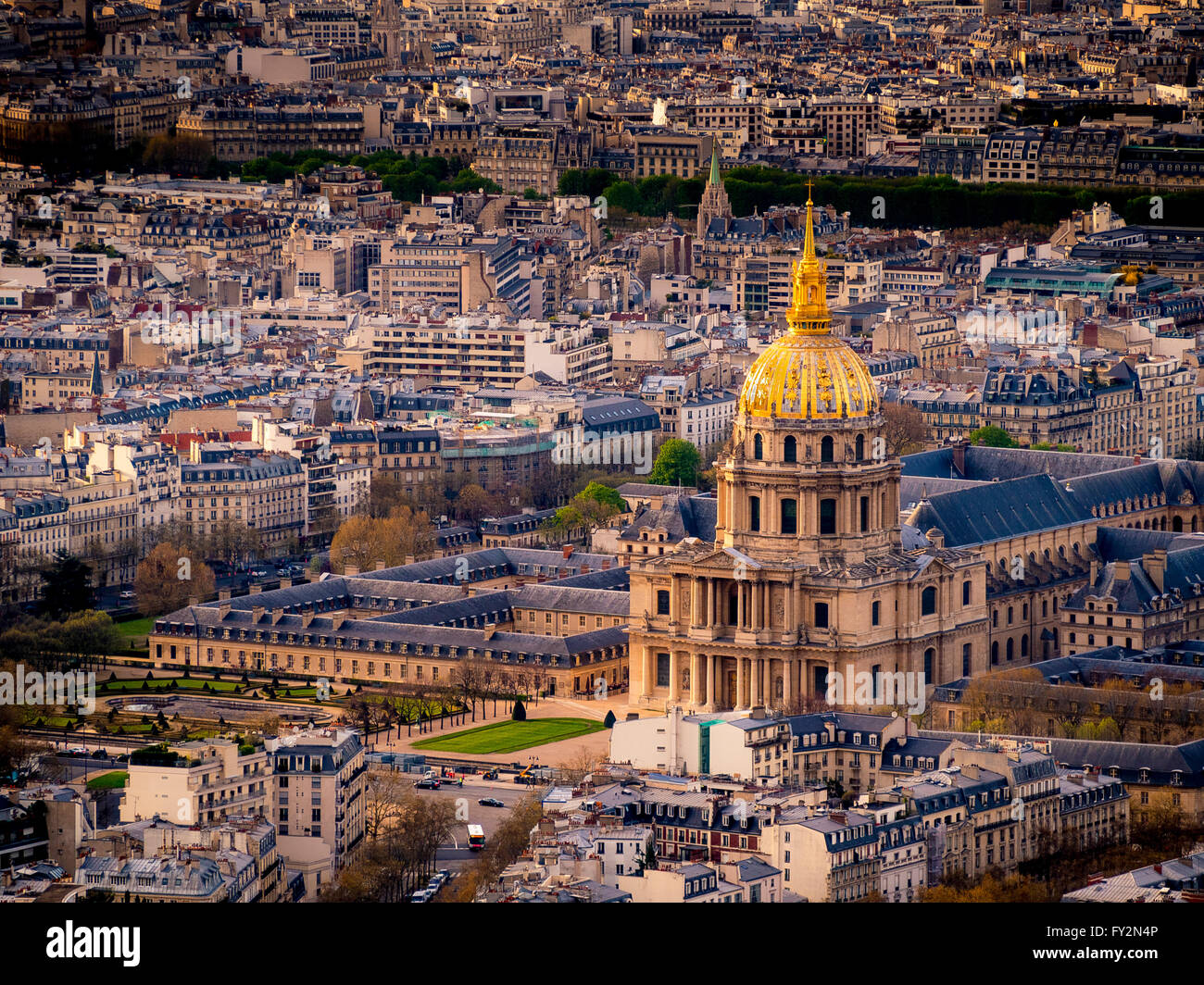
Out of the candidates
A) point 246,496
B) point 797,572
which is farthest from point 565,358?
point 797,572

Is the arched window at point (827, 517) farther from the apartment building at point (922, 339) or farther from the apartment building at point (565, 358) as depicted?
the apartment building at point (922, 339)

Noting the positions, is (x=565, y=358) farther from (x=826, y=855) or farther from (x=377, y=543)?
(x=826, y=855)

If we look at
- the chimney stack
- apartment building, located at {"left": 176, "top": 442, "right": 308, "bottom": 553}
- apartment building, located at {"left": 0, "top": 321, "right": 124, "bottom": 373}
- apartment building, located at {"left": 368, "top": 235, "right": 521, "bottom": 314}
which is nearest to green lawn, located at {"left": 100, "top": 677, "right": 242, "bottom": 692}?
apartment building, located at {"left": 176, "top": 442, "right": 308, "bottom": 553}

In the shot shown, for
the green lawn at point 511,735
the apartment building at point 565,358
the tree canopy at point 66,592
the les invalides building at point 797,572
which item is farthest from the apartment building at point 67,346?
the green lawn at point 511,735

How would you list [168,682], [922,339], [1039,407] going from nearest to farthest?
[168,682], [1039,407], [922,339]

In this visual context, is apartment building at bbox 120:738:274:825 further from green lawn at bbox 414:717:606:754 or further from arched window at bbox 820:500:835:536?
arched window at bbox 820:500:835:536

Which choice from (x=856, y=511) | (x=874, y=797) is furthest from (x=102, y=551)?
(x=874, y=797)
